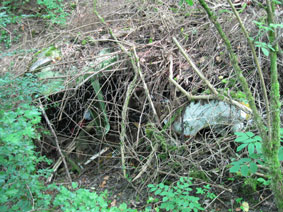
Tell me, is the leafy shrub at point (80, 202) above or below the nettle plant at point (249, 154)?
below

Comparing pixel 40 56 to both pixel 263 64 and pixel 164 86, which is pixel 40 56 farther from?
pixel 263 64

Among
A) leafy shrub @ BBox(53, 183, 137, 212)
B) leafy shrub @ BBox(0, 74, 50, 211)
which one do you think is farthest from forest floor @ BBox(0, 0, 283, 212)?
leafy shrub @ BBox(0, 74, 50, 211)

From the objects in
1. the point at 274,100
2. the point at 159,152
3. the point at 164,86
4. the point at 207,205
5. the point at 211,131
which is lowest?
the point at 207,205

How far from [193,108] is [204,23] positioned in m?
1.44

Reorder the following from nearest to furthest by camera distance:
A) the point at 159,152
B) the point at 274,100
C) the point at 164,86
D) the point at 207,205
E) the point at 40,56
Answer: the point at 274,100
the point at 207,205
the point at 159,152
the point at 164,86
the point at 40,56

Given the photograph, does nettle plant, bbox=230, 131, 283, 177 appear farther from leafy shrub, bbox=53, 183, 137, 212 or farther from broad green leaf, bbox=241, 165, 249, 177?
leafy shrub, bbox=53, 183, 137, 212

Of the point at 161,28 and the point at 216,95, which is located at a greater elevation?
the point at 161,28

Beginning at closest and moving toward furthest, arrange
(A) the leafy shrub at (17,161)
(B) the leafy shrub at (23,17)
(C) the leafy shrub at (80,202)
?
1. (A) the leafy shrub at (17,161)
2. (C) the leafy shrub at (80,202)
3. (B) the leafy shrub at (23,17)

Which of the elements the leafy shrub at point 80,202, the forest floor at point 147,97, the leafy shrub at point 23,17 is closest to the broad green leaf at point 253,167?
the forest floor at point 147,97

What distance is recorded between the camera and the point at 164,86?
159 inches

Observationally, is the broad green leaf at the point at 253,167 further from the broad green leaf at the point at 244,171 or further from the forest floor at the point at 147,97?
the forest floor at the point at 147,97

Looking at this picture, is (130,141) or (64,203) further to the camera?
(130,141)

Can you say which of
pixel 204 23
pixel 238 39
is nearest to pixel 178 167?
pixel 238 39

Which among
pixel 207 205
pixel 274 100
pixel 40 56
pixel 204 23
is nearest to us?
pixel 274 100
